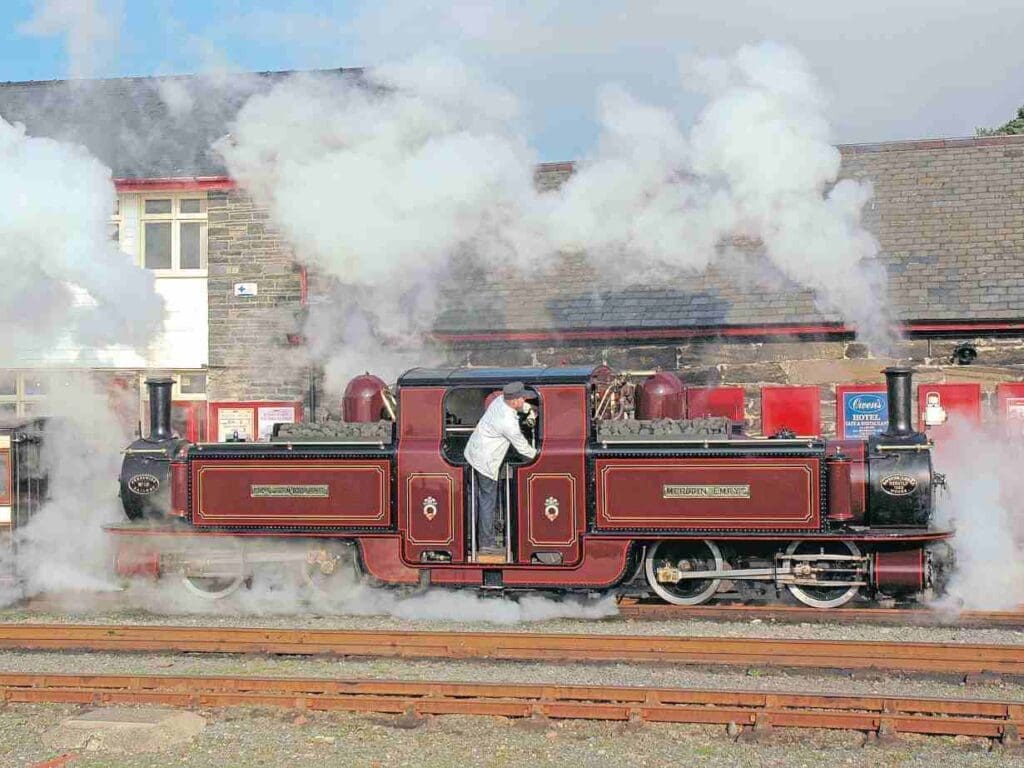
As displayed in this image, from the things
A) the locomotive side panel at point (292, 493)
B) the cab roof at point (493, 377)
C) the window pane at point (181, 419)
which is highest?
the cab roof at point (493, 377)

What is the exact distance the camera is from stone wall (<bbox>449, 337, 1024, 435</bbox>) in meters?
13.9

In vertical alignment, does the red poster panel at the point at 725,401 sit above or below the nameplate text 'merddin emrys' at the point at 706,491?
above

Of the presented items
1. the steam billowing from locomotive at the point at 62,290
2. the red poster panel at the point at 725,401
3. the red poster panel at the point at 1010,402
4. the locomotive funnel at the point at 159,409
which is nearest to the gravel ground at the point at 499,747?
the locomotive funnel at the point at 159,409

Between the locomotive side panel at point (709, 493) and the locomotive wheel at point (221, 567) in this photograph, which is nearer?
the locomotive side panel at point (709, 493)

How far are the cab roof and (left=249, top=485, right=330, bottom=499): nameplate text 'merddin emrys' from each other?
1.12 meters

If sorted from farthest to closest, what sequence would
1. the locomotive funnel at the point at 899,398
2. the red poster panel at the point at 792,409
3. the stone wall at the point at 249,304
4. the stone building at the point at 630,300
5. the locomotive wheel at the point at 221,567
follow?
the stone wall at the point at 249,304
the red poster panel at the point at 792,409
the stone building at the point at 630,300
the locomotive wheel at the point at 221,567
the locomotive funnel at the point at 899,398

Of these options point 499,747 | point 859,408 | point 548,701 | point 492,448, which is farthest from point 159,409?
point 859,408

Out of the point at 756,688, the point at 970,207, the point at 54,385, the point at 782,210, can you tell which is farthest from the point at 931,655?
the point at 54,385

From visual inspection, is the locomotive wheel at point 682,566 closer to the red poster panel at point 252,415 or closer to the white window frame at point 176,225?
the red poster panel at point 252,415

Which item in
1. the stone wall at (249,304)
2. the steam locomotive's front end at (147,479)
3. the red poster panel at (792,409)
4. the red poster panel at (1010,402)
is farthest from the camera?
the stone wall at (249,304)

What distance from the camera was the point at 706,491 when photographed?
8.95 meters

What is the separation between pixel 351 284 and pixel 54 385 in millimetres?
6713

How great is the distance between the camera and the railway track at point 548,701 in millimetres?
6039

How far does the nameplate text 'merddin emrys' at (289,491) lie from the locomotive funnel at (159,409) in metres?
1.31
